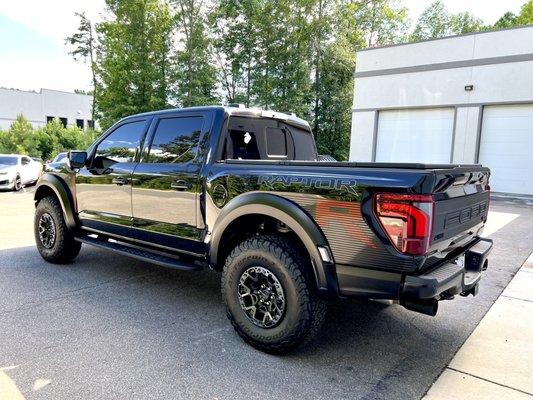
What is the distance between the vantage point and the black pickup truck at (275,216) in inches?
98.0

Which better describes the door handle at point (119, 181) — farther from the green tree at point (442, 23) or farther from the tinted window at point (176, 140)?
the green tree at point (442, 23)

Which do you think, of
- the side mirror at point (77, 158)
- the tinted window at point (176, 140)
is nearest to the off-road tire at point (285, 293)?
the tinted window at point (176, 140)

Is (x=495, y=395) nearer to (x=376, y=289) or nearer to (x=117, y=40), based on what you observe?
(x=376, y=289)

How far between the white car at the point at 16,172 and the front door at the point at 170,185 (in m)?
13.2

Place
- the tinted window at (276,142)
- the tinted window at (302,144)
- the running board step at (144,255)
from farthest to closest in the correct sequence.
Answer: the tinted window at (302,144)
the tinted window at (276,142)
the running board step at (144,255)

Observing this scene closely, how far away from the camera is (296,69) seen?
88.5 ft

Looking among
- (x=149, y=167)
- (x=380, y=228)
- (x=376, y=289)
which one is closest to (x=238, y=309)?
(x=376, y=289)

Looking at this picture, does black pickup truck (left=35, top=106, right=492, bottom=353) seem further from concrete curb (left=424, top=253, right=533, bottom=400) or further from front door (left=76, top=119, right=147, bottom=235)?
concrete curb (left=424, top=253, right=533, bottom=400)

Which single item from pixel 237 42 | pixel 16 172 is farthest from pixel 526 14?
pixel 16 172

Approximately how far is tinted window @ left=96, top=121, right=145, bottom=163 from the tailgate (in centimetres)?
309

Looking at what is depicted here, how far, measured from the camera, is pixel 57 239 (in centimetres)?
507

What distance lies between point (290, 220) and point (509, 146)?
47.4 feet

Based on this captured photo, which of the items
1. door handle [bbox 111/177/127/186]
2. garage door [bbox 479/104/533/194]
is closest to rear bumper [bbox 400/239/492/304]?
door handle [bbox 111/177/127/186]

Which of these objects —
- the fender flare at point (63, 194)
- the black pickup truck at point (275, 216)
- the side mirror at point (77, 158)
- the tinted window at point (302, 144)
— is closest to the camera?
the black pickup truck at point (275, 216)
